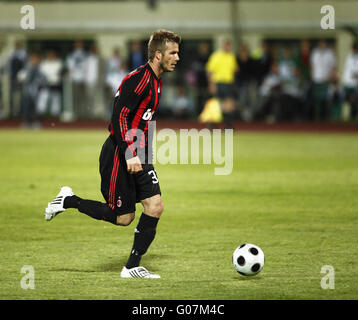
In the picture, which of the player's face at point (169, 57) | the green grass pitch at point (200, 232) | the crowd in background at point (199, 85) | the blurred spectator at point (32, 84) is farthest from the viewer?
the crowd in background at point (199, 85)

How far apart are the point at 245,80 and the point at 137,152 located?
681 inches

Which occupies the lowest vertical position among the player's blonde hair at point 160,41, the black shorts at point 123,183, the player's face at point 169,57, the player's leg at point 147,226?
the player's leg at point 147,226

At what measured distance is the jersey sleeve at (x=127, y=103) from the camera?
677cm

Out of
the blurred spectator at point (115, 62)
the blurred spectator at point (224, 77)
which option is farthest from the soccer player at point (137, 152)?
the blurred spectator at point (115, 62)

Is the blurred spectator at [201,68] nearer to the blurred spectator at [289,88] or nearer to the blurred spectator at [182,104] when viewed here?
the blurred spectator at [182,104]

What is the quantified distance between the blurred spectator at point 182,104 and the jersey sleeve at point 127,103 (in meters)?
18.9

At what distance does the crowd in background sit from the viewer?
23.5m

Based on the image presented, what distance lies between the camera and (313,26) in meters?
27.8

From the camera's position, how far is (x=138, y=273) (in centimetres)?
678

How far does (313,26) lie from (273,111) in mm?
4512

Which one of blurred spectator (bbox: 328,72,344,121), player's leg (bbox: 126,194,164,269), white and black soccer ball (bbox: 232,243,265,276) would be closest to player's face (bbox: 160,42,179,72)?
player's leg (bbox: 126,194,164,269)

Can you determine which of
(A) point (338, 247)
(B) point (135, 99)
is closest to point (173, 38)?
(B) point (135, 99)

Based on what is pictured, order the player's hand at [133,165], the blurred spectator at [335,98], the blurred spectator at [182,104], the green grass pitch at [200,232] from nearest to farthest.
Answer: the green grass pitch at [200,232]
the player's hand at [133,165]
the blurred spectator at [335,98]
the blurred spectator at [182,104]
